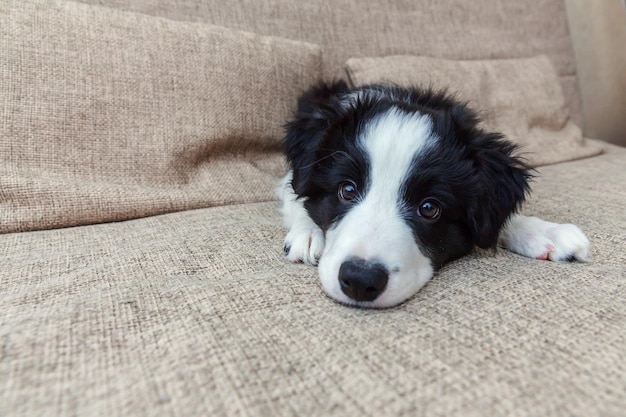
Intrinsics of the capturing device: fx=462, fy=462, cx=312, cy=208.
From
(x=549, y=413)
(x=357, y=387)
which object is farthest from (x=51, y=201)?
(x=549, y=413)

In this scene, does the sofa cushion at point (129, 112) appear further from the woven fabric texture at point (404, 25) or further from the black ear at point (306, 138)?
the black ear at point (306, 138)

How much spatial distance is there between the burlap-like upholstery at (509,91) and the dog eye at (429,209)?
1.17 meters

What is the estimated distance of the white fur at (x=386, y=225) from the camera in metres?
1.09

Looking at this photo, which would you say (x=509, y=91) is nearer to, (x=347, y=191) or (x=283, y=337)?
(x=347, y=191)

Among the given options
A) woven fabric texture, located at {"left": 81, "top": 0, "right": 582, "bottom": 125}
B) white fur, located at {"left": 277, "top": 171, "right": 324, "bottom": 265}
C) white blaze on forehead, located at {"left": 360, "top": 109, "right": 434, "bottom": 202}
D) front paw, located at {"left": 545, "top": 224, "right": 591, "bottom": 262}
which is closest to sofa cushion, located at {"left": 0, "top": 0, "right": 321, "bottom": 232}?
woven fabric texture, located at {"left": 81, "top": 0, "right": 582, "bottom": 125}

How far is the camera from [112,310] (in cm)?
94

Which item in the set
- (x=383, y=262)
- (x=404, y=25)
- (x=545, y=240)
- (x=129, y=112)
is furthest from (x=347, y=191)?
(x=404, y=25)

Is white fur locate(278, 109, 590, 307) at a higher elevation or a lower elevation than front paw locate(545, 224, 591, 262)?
higher

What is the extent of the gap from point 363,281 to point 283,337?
26 cm

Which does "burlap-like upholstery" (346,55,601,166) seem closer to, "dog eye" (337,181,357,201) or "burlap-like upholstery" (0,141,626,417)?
"dog eye" (337,181,357,201)

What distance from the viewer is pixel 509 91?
2.74m

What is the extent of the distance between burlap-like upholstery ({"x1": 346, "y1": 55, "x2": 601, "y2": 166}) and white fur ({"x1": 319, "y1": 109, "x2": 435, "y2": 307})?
106 centimetres

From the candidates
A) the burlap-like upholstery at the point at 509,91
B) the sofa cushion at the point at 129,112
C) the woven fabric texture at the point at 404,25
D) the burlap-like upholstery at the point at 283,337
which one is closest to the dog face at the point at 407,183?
the burlap-like upholstery at the point at 283,337

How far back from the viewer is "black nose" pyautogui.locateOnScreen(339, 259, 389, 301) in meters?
1.04
